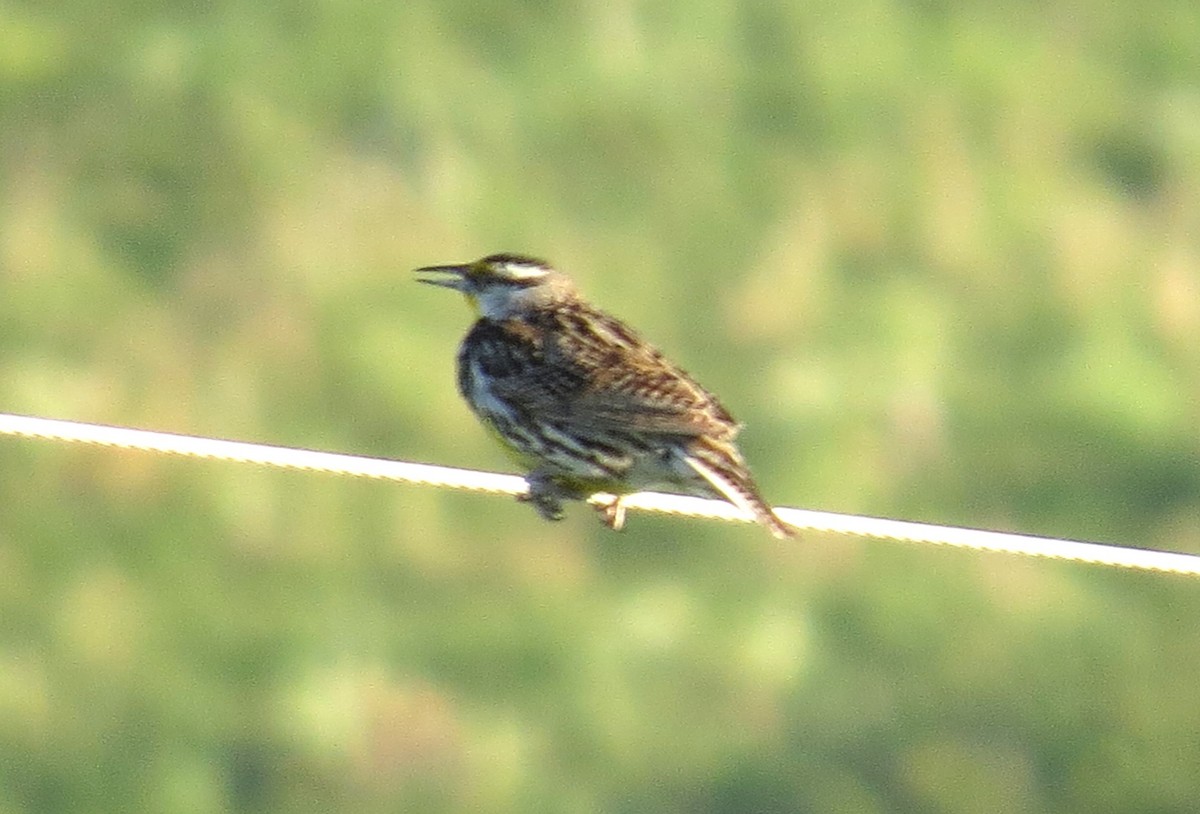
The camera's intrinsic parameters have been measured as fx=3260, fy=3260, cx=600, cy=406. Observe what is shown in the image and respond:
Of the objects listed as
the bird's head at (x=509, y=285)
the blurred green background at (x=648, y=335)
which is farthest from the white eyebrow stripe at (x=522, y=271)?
the blurred green background at (x=648, y=335)

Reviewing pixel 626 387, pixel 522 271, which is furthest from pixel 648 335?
pixel 626 387

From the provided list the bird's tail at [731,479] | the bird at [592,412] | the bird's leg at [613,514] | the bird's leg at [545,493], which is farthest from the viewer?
the bird's leg at [613,514]

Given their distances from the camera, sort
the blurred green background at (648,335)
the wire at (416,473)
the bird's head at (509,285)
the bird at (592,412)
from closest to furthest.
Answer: the wire at (416,473) → the bird at (592,412) → the bird's head at (509,285) → the blurred green background at (648,335)

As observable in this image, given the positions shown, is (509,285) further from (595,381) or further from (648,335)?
(648,335)

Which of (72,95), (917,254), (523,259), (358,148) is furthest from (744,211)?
(523,259)

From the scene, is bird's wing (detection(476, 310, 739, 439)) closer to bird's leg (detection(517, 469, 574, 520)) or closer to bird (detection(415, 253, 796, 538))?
bird (detection(415, 253, 796, 538))

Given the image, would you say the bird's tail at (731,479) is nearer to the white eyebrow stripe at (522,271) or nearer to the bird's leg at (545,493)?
the bird's leg at (545,493)

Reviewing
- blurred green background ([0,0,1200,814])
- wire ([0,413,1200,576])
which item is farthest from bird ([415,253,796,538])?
blurred green background ([0,0,1200,814])

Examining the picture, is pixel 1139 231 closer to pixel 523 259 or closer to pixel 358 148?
pixel 358 148
